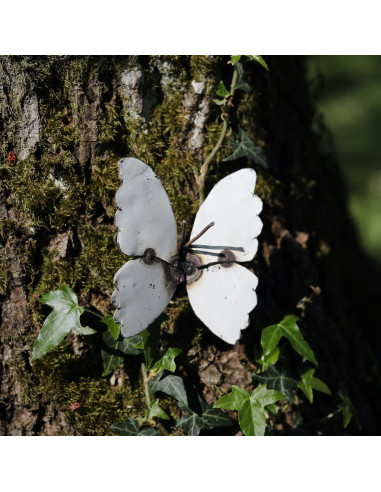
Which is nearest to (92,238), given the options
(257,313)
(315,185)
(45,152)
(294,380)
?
(45,152)

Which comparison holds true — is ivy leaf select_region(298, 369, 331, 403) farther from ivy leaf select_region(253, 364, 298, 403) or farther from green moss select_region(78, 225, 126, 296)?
green moss select_region(78, 225, 126, 296)

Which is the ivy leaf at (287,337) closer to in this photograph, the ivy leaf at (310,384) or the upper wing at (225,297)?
the ivy leaf at (310,384)

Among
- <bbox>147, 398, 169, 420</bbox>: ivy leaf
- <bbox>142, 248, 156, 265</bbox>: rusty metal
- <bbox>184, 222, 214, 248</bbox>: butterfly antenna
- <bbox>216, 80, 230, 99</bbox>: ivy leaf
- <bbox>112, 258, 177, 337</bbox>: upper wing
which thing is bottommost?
A: <bbox>147, 398, 169, 420</bbox>: ivy leaf

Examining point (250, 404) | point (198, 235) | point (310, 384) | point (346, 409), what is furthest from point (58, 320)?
point (346, 409)

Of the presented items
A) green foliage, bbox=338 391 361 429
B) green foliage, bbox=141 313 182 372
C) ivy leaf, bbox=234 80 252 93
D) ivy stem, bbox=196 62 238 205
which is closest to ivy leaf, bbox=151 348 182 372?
green foliage, bbox=141 313 182 372

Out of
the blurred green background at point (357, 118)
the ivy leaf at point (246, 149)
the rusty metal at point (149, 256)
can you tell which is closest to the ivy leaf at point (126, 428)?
the rusty metal at point (149, 256)

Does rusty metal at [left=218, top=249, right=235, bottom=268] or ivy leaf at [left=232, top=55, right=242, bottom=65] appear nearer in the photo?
rusty metal at [left=218, top=249, right=235, bottom=268]
